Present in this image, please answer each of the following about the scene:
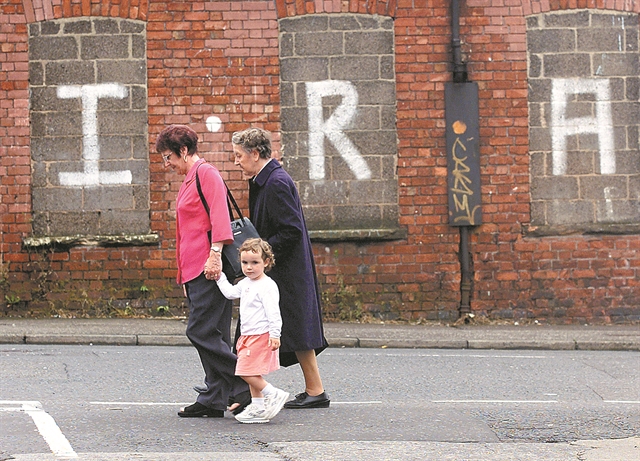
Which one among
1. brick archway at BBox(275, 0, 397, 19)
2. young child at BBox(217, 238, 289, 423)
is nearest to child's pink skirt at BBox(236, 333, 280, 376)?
young child at BBox(217, 238, 289, 423)

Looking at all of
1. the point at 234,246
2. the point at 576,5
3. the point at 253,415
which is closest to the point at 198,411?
the point at 253,415

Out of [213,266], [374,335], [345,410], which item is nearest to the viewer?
[213,266]

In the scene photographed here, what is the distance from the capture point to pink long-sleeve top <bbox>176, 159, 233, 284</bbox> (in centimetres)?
686

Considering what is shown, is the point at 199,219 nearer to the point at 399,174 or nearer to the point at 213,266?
the point at 213,266

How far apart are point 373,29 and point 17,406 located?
26.0 feet

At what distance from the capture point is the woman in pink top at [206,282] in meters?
6.90

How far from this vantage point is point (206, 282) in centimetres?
691

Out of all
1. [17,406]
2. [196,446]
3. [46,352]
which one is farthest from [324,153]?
[196,446]

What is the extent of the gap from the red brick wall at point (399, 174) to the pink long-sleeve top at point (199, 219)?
22.5 feet

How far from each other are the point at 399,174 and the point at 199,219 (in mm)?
7194

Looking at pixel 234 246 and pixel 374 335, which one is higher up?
pixel 234 246

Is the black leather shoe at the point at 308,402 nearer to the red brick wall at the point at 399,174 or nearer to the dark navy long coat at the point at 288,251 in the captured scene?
the dark navy long coat at the point at 288,251

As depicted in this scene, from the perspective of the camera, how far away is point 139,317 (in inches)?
543

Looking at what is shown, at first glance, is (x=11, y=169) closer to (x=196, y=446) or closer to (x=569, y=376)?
(x=569, y=376)
